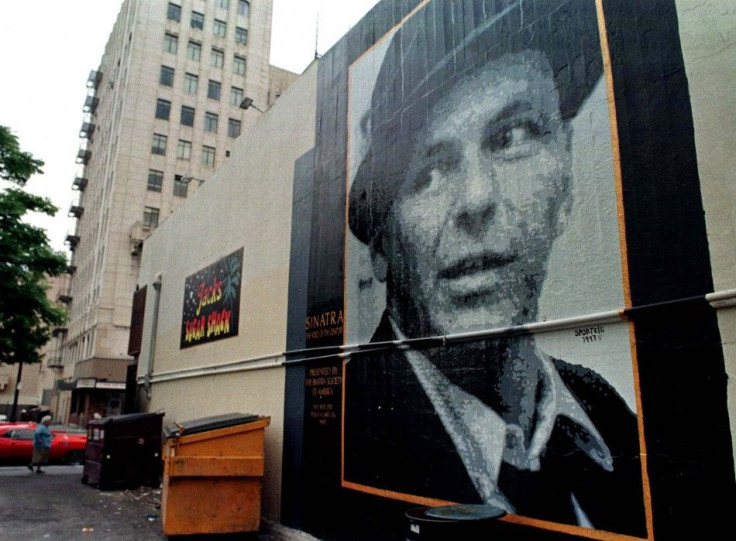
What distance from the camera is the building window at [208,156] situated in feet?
138

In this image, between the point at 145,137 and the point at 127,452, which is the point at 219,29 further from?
the point at 127,452

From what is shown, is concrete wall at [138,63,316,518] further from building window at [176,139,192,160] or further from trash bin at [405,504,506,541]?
building window at [176,139,192,160]

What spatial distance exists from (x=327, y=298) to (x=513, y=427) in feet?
12.5

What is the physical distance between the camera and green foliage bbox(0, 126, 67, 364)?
2169 cm

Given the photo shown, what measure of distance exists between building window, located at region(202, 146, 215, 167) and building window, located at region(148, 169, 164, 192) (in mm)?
3331

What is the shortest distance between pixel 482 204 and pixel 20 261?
2106cm

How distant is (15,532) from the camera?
8.69m

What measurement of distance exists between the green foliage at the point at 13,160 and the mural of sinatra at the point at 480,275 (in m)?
19.4

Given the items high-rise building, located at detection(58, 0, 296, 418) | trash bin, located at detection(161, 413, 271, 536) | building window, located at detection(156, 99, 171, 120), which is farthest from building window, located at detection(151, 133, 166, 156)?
trash bin, located at detection(161, 413, 271, 536)

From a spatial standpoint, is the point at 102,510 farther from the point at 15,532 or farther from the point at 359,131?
the point at 359,131

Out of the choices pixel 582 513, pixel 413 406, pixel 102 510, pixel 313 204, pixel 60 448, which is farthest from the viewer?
pixel 60 448

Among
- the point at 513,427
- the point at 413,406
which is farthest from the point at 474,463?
the point at 413,406

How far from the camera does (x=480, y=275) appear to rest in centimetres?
621

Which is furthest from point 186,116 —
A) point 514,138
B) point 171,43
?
point 514,138
